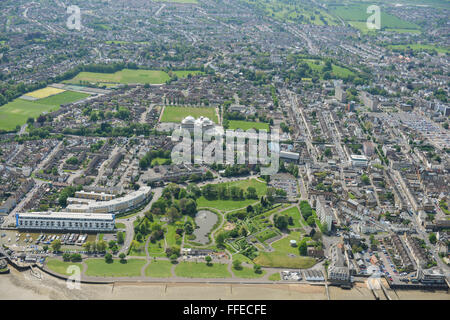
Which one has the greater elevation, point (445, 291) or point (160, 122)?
point (160, 122)

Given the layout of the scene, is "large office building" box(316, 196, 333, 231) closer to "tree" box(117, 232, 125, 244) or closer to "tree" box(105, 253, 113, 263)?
"tree" box(117, 232, 125, 244)

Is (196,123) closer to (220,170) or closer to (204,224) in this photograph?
(220,170)

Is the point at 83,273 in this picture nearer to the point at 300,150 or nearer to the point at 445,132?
the point at 300,150

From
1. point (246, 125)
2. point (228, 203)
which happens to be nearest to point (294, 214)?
point (228, 203)

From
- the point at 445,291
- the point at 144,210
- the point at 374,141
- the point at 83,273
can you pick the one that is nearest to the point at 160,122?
the point at 144,210

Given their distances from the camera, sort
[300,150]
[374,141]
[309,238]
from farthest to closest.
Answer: [374,141]
[300,150]
[309,238]

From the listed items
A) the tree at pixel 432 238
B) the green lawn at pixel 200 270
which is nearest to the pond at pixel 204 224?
the green lawn at pixel 200 270
